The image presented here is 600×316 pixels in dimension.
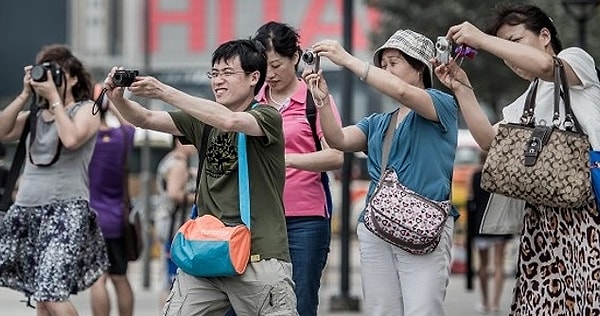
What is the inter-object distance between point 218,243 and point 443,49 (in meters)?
1.22

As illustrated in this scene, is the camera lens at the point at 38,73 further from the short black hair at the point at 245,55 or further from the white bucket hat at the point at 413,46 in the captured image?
the white bucket hat at the point at 413,46

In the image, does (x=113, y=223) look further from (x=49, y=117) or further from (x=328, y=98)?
(x=328, y=98)

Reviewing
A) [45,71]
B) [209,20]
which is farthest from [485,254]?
[209,20]

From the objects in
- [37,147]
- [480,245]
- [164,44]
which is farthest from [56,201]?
[164,44]

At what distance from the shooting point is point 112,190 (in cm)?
898

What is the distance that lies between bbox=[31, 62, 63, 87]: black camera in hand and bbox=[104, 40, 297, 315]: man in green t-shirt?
1786 millimetres

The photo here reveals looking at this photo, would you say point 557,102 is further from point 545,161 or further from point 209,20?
point 209,20

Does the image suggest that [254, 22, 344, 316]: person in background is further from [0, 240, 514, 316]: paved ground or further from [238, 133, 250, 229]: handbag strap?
[0, 240, 514, 316]: paved ground

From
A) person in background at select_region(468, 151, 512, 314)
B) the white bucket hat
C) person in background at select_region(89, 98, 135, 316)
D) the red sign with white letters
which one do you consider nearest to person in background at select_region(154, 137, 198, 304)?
person in background at select_region(89, 98, 135, 316)

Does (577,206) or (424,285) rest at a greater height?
(577,206)

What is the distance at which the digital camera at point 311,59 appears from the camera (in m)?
5.74

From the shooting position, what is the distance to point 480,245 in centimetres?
1377

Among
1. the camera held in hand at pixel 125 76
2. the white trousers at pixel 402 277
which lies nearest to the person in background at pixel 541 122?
the white trousers at pixel 402 277

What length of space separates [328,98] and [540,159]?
3.31 feet
